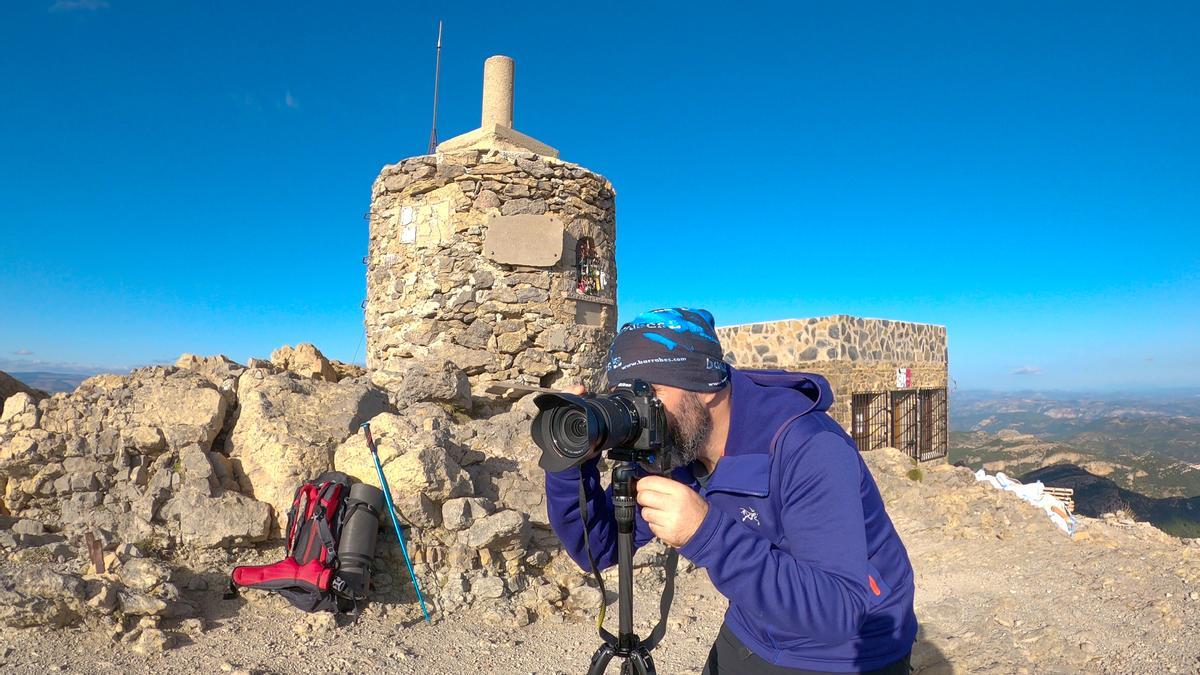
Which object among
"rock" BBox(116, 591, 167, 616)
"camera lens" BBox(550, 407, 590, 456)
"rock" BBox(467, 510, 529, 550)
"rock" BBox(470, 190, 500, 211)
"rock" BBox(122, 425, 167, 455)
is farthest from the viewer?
"rock" BBox(470, 190, 500, 211)

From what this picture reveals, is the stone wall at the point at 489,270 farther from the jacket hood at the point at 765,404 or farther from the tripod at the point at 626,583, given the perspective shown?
the jacket hood at the point at 765,404

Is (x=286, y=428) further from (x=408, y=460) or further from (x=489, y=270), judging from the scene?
(x=489, y=270)

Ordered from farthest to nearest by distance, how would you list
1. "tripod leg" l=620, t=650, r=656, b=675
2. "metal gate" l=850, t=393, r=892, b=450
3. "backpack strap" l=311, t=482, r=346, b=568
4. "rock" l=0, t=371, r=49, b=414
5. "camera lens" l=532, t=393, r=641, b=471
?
"metal gate" l=850, t=393, r=892, b=450 < "rock" l=0, t=371, r=49, b=414 < "backpack strap" l=311, t=482, r=346, b=568 < "tripod leg" l=620, t=650, r=656, b=675 < "camera lens" l=532, t=393, r=641, b=471

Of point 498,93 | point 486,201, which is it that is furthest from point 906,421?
point 498,93

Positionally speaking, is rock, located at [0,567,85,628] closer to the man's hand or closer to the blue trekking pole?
the blue trekking pole

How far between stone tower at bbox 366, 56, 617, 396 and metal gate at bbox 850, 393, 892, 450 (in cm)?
582

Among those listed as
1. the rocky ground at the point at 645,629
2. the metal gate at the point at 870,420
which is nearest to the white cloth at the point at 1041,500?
the rocky ground at the point at 645,629

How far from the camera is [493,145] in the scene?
805 centimetres

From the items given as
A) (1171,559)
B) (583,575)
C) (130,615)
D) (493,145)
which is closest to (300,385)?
(130,615)

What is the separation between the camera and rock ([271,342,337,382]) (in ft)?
24.1

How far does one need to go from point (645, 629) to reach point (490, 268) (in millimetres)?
4174

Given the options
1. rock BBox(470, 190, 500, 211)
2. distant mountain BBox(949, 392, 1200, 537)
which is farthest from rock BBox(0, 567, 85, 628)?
distant mountain BBox(949, 392, 1200, 537)

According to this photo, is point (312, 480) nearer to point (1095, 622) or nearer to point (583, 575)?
point (583, 575)

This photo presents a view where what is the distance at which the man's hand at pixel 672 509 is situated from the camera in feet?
5.09
